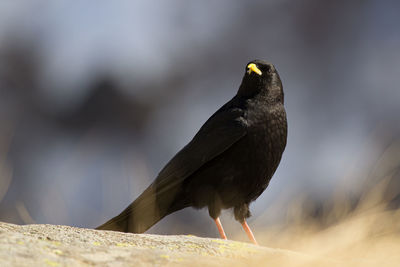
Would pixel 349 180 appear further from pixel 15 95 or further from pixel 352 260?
pixel 15 95

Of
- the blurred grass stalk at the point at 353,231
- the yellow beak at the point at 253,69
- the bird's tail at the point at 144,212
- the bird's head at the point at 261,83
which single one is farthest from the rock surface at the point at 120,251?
the yellow beak at the point at 253,69

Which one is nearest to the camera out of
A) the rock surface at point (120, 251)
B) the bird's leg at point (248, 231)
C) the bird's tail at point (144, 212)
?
the rock surface at point (120, 251)

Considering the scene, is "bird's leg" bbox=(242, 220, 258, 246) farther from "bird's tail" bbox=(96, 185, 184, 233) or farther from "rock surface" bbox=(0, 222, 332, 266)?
"rock surface" bbox=(0, 222, 332, 266)

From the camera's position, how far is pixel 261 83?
5.41m

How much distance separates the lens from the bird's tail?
4.61 meters

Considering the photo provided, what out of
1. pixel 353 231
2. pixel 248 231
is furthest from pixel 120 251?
pixel 248 231

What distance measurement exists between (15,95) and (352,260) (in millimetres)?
8993

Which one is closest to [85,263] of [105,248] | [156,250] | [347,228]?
[105,248]

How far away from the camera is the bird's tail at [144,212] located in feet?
15.1

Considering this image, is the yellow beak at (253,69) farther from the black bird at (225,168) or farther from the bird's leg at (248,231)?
the bird's leg at (248,231)

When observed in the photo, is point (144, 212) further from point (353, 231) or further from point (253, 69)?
point (353, 231)

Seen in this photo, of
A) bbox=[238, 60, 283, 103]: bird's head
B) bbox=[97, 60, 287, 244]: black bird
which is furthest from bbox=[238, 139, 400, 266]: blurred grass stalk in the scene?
bbox=[238, 60, 283, 103]: bird's head

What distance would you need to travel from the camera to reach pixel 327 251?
3.08 metres

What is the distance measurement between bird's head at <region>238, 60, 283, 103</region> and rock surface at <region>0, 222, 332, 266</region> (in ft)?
7.68
